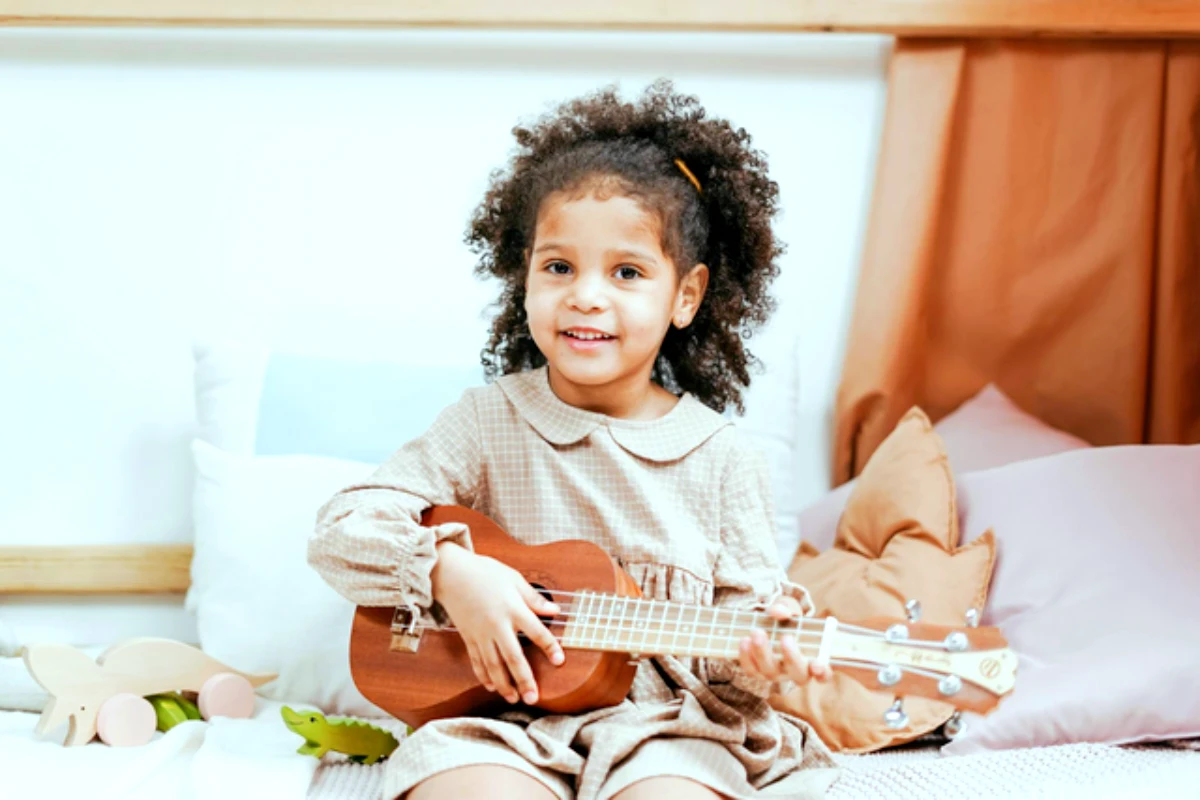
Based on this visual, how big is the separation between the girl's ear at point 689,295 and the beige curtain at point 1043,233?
0.51 metres

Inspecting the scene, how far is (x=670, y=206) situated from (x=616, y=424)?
219mm

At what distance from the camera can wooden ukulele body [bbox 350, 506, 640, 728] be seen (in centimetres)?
106

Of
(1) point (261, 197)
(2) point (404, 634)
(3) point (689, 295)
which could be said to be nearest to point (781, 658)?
(2) point (404, 634)

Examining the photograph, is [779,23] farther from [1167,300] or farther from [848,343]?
[1167,300]

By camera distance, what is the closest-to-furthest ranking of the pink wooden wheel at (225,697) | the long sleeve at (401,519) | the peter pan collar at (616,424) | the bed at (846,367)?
the long sleeve at (401,519)
the peter pan collar at (616,424)
the pink wooden wheel at (225,697)
the bed at (846,367)

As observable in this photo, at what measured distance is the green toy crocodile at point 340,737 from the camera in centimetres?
120

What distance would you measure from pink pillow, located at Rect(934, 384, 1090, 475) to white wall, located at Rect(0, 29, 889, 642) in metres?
0.24

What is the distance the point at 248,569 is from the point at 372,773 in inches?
13.9

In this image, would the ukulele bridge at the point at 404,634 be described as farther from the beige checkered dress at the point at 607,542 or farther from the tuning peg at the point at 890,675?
the tuning peg at the point at 890,675

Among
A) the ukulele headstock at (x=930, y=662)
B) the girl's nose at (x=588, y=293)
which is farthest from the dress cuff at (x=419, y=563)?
the ukulele headstock at (x=930, y=662)

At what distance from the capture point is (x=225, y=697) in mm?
1373

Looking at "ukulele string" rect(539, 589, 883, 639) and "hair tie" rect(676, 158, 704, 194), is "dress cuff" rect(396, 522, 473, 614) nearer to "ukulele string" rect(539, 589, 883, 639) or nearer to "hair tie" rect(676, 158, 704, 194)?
"ukulele string" rect(539, 589, 883, 639)

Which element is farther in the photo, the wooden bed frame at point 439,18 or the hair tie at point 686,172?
the wooden bed frame at point 439,18

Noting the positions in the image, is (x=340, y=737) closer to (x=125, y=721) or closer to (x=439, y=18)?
(x=125, y=721)
